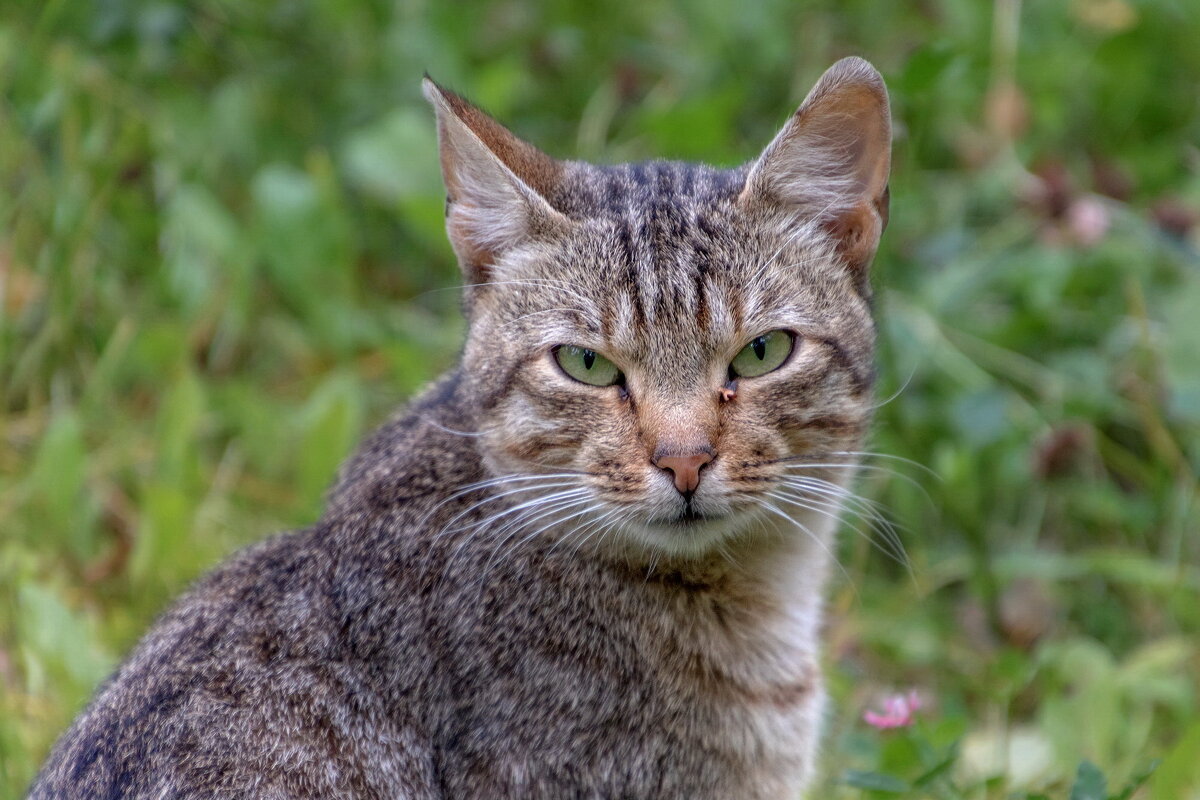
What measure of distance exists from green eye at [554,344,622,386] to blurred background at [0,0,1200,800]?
873mm

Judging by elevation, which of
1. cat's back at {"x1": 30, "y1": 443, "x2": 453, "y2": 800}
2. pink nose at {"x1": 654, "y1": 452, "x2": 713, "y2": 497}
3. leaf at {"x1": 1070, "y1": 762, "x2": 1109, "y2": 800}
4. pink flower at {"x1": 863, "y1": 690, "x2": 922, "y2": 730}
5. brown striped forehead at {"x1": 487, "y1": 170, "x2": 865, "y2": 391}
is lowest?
leaf at {"x1": 1070, "y1": 762, "x2": 1109, "y2": 800}

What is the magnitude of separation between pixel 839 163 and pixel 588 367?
69cm

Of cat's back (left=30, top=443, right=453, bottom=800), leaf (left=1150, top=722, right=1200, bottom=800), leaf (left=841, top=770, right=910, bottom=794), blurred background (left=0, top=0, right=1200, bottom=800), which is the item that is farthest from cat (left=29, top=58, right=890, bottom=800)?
leaf (left=1150, top=722, right=1200, bottom=800)

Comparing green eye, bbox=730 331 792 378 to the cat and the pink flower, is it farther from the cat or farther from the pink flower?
the pink flower

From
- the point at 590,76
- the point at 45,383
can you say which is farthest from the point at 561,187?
the point at 590,76

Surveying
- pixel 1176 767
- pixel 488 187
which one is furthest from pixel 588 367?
pixel 1176 767

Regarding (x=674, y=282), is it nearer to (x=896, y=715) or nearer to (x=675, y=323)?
(x=675, y=323)

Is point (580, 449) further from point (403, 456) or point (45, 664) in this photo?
point (45, 664)

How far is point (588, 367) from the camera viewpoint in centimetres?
287

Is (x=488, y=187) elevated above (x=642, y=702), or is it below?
above

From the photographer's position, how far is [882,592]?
4656mm

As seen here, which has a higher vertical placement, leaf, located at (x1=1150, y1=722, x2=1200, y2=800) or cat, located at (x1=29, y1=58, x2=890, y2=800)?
cat, located at (x1=29, y1=58, x2=890, y2=800)

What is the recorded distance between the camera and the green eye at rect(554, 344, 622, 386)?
9.36 feet

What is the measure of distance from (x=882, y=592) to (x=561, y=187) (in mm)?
2191
